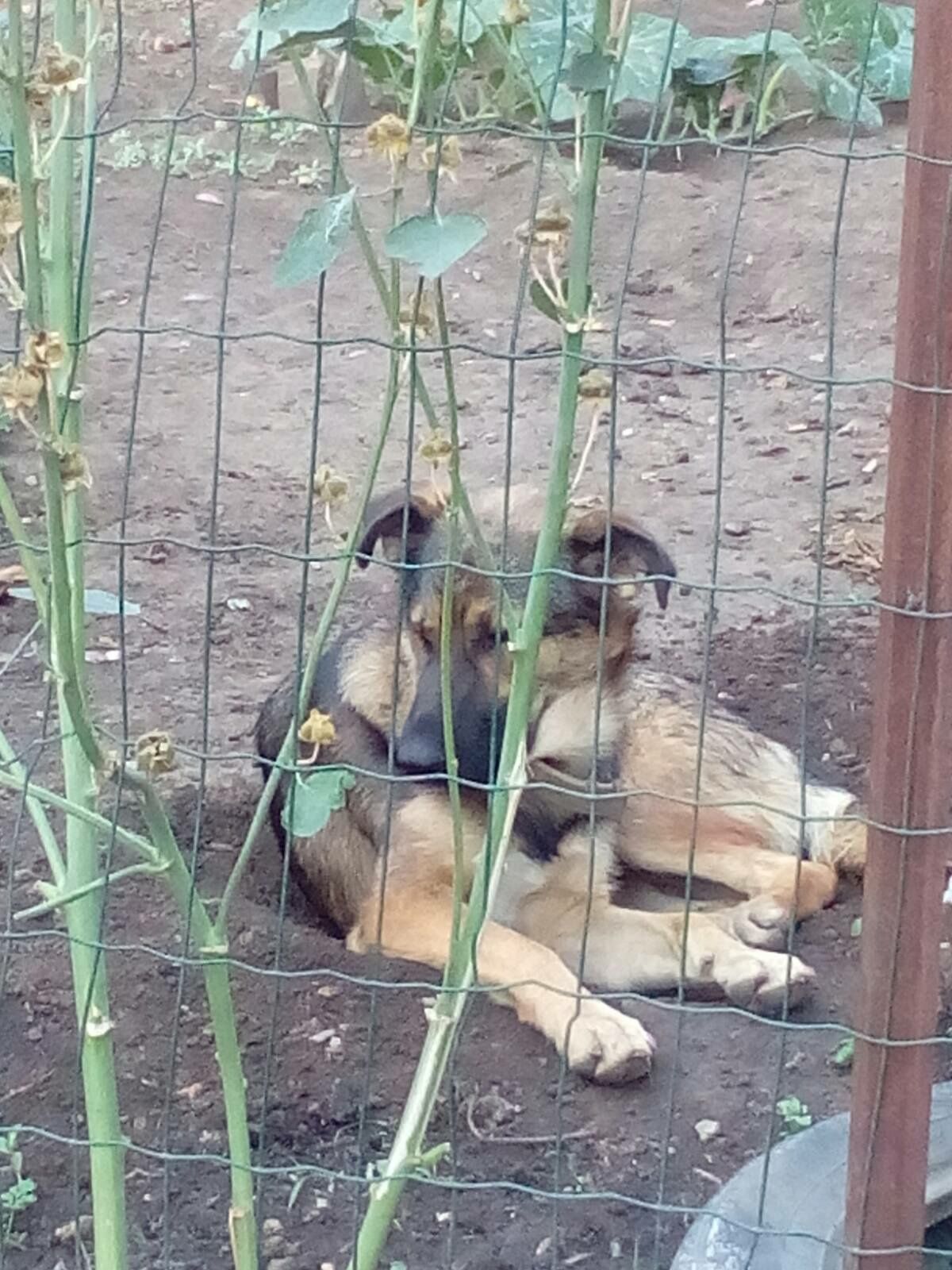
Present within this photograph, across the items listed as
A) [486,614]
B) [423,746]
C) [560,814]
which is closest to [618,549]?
[486,614]

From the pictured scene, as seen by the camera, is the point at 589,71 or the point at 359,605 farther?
the point at 359,605

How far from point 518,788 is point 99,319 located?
687 cm

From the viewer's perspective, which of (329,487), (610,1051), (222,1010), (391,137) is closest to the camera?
(391,137)

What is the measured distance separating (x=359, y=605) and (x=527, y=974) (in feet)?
7.21

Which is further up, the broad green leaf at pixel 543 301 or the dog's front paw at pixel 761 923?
the broad green leaf at pixel 543 301

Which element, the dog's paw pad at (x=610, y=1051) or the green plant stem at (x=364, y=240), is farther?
the dog's paw pad at (x=610, y=1051)

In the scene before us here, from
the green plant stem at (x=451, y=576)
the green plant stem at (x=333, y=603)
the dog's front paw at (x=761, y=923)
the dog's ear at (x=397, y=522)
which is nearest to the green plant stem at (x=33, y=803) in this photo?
the green plant stem at (x=333, y=603)

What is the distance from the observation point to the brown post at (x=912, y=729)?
2.44 metres

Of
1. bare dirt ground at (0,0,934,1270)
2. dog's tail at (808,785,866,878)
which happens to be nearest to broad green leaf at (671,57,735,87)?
bare dirt ground at (0,0,934,1270)

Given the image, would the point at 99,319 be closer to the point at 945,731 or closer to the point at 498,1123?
the point at 498,1123

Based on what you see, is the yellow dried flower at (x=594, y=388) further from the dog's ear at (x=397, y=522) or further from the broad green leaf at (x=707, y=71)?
the broad green leaf at (x=707, y=71)

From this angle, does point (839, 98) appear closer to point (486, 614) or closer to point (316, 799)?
point (316, 799)

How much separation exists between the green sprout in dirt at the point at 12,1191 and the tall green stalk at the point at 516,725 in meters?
0.80

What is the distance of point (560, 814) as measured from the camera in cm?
487
